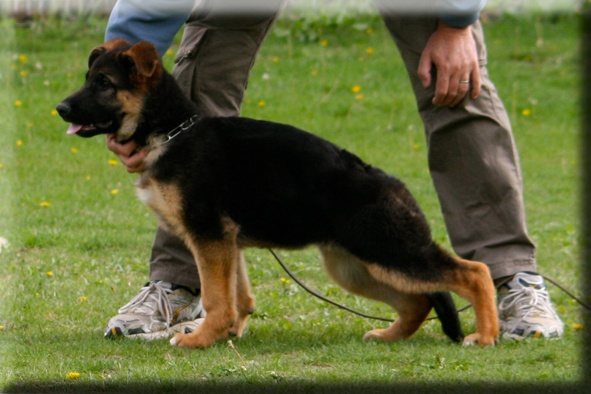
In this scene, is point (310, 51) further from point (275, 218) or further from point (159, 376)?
point (159, 376)

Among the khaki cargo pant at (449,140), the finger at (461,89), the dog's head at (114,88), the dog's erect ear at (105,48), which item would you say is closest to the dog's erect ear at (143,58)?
the dog's head at (114,88)

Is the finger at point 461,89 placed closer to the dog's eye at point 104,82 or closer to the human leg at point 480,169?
the human leg at point 480,169

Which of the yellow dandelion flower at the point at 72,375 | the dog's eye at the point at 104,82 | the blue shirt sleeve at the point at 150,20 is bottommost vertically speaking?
the yellow dandelion flower at the point at 72,375

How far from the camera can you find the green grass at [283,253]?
3975 millimetres

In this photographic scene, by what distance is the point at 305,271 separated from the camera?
641cm

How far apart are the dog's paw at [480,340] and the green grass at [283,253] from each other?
0.06 meters

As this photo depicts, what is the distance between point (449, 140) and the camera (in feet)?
16.3

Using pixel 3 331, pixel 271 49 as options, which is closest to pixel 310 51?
pixel 271 49

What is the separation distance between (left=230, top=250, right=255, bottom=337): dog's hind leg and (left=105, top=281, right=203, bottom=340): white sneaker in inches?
10.0

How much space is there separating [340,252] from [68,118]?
4.71ft

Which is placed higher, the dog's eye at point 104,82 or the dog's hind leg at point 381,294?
the dog's eye at point 104,82

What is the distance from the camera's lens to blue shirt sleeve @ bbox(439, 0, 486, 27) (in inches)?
180

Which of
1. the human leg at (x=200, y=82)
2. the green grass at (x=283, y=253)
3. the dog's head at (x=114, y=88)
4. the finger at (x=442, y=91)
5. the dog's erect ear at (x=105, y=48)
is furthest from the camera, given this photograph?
the human leg at (x=200, y=82)

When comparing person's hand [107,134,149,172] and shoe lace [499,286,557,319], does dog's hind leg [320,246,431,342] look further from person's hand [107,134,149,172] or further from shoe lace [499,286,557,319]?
person's hand [107,134,149,172]
